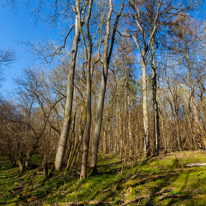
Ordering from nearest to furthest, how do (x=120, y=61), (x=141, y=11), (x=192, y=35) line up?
1. (x=141, y=11)
2. (x=192, y=35)
3. (x=120, y=61)

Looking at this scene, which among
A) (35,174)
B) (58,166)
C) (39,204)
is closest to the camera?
(39,204)

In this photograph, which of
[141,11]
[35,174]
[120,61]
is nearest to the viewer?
[35,174]

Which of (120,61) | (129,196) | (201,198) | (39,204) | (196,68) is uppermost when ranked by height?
(120,61)

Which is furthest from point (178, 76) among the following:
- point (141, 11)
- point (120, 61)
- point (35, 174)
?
point (35, 174)

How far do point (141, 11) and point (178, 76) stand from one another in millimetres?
8120

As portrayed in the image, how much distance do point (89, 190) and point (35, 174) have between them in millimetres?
2952

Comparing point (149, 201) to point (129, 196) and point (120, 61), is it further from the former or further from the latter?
point (120, 61)

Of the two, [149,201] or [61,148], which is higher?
[61,148]

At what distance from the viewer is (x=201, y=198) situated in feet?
9.07

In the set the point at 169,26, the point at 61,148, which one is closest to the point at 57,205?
the point at 61,148

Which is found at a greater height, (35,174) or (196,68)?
(196,68)

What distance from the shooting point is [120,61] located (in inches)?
545

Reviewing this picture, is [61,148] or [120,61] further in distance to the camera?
[120,61]

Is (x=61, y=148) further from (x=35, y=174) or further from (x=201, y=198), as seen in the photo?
(x=201, y=198)
